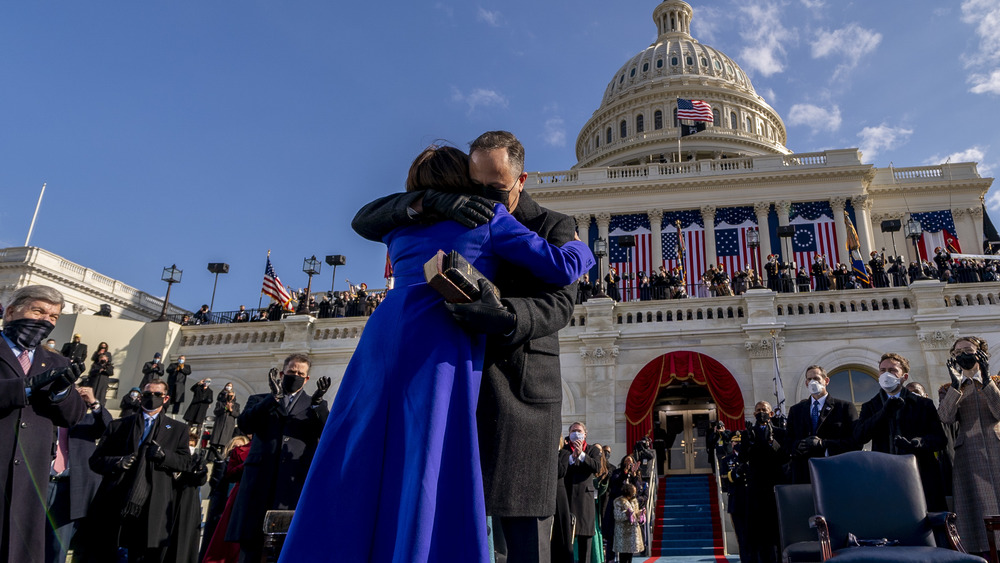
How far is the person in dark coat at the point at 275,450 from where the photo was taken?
5.97 metres

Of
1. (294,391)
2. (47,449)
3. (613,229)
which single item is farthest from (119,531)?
(613,229)

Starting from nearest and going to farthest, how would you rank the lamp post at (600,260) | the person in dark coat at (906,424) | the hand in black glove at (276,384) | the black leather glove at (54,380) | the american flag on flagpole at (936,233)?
1. the black leather glove at (54,380)
2. the hand in black glove at (276,384)
3. the person in dark coat at (906,424)
4. the lamp post at (600,260)
5. the american flag on flagpole at (936,233)

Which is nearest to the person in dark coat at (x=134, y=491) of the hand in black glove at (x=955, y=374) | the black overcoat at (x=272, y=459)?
the black overcoat at (x=272, y=459)

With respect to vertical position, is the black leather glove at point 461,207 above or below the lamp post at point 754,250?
below

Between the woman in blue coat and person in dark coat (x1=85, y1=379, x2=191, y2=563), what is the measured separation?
5.29 metres

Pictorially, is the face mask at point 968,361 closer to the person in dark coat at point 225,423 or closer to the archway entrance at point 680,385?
the person in dark coat at point 225,423

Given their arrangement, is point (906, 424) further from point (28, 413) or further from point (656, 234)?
point (656, 234)

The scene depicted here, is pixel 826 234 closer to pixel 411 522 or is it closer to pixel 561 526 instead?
pixel 561 526

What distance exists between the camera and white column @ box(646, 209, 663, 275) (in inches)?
1478

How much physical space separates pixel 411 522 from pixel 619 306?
69.6 ft

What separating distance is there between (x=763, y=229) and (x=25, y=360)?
37.6 m

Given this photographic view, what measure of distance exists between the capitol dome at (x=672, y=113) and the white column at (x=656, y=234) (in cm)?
1460

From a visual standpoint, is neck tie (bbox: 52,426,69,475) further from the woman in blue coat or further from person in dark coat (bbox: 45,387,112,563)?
the woman in blue coat

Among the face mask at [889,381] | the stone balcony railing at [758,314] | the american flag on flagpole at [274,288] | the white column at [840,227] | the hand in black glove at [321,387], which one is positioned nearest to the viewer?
the hand in black glove at [321,387]
